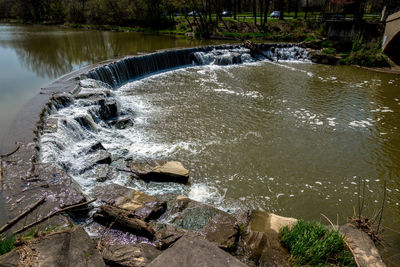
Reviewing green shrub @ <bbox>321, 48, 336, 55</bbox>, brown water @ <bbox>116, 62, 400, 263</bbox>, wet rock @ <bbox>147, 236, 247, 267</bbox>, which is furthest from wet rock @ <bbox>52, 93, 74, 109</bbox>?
green shrub @ <bbox>321, 48, 336, 55</bbox>

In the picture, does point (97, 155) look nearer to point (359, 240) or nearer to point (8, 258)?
point (8, 258)

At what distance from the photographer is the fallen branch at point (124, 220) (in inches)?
185

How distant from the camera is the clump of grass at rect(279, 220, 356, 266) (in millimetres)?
4004

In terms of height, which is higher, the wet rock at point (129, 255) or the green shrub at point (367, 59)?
the wet rock at point (129, 255)

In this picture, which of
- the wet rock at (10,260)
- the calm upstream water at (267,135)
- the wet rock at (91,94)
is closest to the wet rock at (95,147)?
the calm upstream water at (267,135)

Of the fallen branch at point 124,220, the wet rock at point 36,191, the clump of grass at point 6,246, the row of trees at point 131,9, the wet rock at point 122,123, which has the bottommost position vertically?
the wet rock at point 122,123

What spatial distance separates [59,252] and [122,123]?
8.00 meters

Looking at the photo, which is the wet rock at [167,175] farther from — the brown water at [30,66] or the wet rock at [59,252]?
the brown water at [30,66]

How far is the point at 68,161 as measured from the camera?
Result: 7480 mm

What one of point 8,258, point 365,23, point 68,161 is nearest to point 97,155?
point 68,161

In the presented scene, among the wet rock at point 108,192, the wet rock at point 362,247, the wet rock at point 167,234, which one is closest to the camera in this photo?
the wet rock at point 362,247

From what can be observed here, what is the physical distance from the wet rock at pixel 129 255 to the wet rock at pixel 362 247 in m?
3.15

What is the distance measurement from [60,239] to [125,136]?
6837mm

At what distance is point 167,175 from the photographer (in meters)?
7.34
